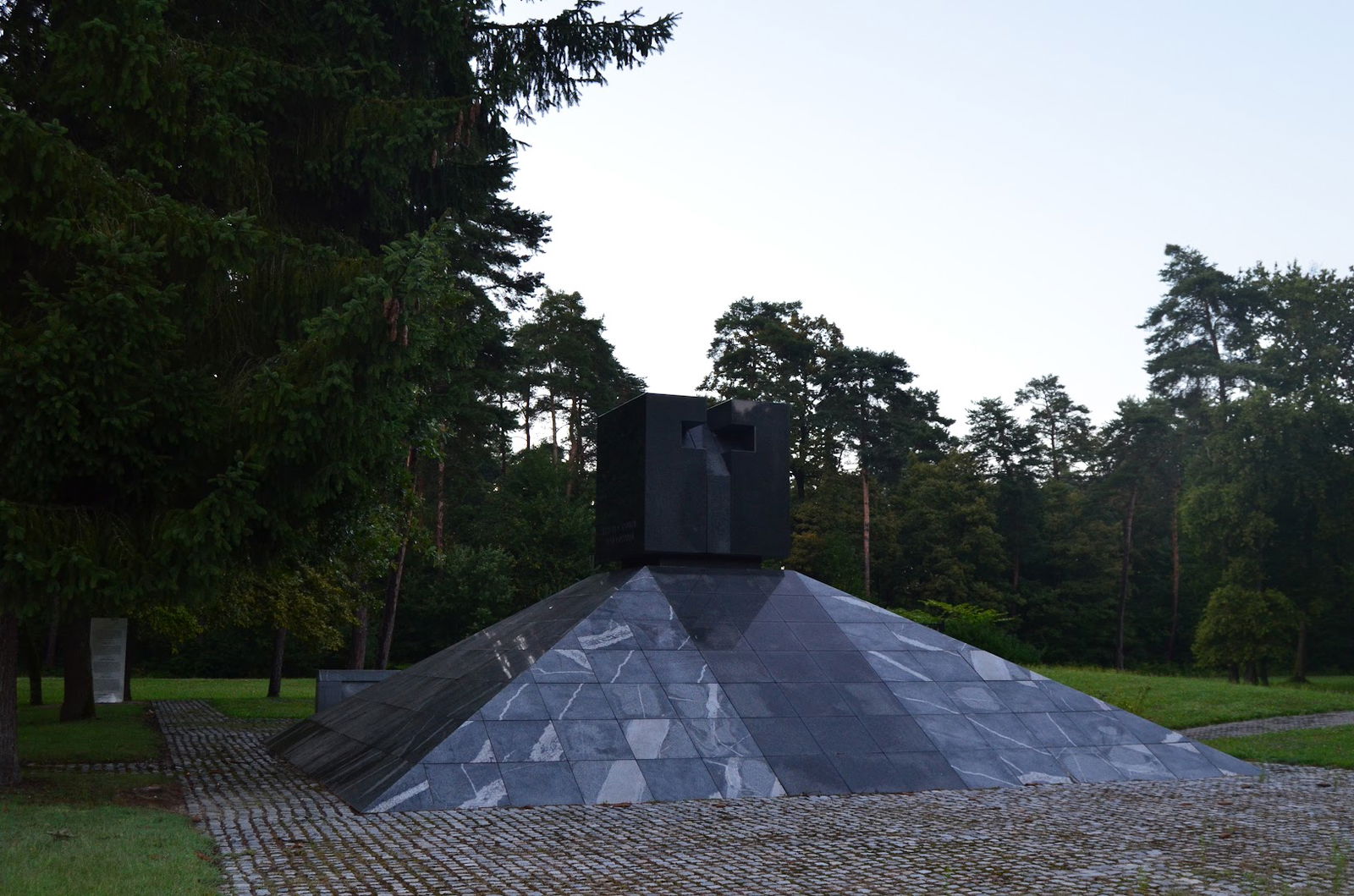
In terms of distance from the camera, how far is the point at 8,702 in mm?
10016

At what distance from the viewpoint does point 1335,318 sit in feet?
144

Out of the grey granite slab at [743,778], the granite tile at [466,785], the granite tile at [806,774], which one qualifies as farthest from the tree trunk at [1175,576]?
the granite tile at [466,785]

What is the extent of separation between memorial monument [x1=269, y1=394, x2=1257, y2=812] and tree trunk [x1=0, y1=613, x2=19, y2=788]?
2.65 metres

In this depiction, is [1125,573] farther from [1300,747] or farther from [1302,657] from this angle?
[1300,747]

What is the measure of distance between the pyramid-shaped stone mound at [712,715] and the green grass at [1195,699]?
22.4 feet

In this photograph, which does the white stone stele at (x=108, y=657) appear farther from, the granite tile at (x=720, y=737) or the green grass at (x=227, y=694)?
the granite tile at (x=720, y=737)

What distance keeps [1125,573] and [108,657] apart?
37.4m

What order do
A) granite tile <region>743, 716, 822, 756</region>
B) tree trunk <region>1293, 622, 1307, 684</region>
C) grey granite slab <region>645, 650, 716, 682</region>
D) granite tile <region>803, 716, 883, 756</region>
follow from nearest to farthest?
granite tile <region>743, 716, 822, 756</region> → granite tile <region>803, 716, 883, 756</region> → grey granite slab <region>645, 650, 716, 682</region> → tree trunk <region>1293, 622, 1307, 684</region>

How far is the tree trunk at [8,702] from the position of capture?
32.4ft

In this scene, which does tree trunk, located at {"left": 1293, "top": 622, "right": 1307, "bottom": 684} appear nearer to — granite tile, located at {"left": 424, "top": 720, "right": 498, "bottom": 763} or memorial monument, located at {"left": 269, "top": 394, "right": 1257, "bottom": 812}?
memorial monument, located at {"left": 269, "top": 394, "right": 1257, "bottom": 812}

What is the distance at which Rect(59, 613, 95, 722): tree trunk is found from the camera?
1783 cm

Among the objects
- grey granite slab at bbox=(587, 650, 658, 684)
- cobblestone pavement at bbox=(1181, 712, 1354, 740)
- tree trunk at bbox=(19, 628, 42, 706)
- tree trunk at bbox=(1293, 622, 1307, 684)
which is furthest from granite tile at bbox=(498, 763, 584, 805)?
tree trunk at bbox=(1293, 622, 1307, 684)

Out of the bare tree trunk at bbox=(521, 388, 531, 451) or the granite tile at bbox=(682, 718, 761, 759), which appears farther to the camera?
the bare tree trunk at bbox=(521, 388, 531, 451)

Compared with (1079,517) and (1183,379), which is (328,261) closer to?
(1079,517)
